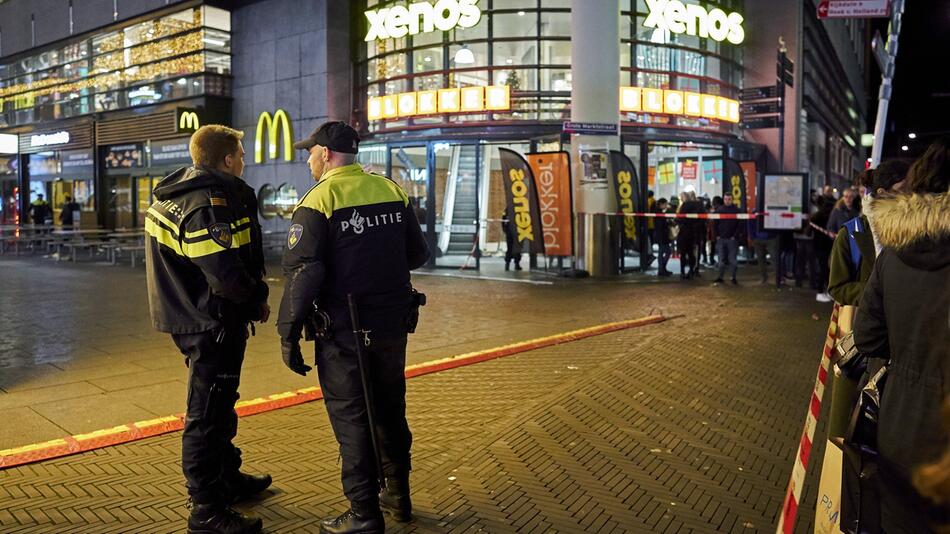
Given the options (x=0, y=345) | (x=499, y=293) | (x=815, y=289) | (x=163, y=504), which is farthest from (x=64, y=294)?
(x=815, y=289)

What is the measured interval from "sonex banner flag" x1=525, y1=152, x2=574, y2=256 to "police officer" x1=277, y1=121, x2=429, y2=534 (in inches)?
502

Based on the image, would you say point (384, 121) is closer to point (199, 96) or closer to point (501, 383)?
point (199, 96)

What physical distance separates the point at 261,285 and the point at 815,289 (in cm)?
1272

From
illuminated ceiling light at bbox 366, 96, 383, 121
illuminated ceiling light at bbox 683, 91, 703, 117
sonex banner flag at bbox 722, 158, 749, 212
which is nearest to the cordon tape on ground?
sonex banner flag at bbox 722, 158, 749, 212

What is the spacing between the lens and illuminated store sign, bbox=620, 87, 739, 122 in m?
19.3

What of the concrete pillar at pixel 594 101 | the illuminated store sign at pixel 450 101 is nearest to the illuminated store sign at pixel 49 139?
the illuminated store sign at pixel 450 101

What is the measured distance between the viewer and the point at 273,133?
22.3 meters

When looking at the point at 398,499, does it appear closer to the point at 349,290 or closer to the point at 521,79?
the point at 349,290

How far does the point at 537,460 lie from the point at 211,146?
264 centimetres

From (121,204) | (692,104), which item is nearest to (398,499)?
(692,104)

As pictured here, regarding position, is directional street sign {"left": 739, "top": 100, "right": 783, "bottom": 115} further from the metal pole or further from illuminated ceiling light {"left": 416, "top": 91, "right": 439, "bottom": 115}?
the metal pole

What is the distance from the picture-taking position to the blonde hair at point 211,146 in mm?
4008

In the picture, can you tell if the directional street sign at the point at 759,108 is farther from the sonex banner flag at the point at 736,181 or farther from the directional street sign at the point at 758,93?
the sonex banner flag at the point at 736,181

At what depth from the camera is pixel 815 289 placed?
1458 centimetres
